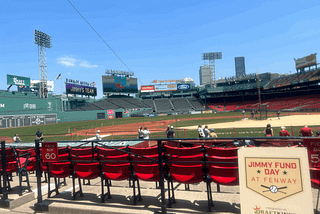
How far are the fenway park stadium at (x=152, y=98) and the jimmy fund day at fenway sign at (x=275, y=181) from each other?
1504 inches

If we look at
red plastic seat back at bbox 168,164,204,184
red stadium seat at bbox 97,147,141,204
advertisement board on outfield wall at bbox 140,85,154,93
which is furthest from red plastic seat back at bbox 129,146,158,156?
advertisement board on outfield wall at bbox 140,85,154,93

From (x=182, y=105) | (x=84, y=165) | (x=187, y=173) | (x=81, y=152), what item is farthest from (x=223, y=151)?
(x=182, y=105)

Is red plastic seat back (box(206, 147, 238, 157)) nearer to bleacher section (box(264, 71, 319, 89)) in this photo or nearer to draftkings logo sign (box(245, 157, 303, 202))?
draftkings logo sign (box(245, 157, 303, 202))

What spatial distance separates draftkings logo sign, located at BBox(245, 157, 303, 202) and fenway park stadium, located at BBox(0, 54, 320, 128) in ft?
125

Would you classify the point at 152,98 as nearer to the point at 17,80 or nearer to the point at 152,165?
the point at 17,80

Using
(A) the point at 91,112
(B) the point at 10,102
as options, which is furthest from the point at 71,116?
(B) the point at 10,102

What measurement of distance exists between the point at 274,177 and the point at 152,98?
10166 centimetres

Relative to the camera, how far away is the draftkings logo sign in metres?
2.47

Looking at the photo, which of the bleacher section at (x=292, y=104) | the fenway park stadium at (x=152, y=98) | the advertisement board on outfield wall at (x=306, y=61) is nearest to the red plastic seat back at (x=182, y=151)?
the fenway park stadium at (x=152, y=98)

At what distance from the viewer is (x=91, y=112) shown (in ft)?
231

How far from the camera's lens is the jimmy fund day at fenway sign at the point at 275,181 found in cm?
242

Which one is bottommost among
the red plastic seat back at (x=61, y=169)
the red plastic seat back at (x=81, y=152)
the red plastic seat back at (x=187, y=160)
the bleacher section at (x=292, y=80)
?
the red plastic seat back at (x=61, y=169)

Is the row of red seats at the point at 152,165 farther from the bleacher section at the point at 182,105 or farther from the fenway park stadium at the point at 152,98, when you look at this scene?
the bleacher section at the point at 182,105

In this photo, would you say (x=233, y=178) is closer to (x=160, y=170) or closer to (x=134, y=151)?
(x=160, y=170)
